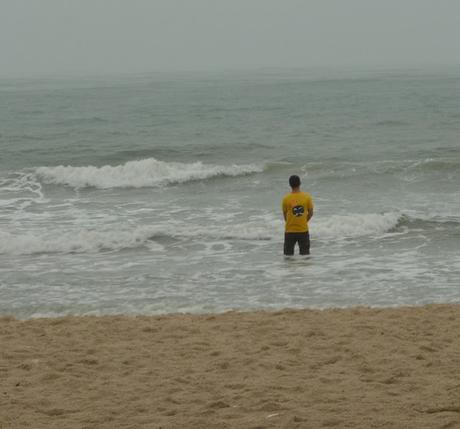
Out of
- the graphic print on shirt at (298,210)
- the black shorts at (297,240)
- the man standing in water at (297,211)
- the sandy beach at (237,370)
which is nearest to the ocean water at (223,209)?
the black shorts at (297,240)

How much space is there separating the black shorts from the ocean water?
0.22 metres

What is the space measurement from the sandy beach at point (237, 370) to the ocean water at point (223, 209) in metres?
1.39

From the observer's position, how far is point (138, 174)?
22578 mm

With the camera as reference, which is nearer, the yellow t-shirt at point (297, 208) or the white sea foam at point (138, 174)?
the yellow t-shirt at point (297, 208)

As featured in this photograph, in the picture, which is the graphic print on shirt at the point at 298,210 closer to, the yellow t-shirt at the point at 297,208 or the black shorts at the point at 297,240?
the yellow t-shirt at the point at 297,208

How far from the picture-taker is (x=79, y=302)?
1034 cm

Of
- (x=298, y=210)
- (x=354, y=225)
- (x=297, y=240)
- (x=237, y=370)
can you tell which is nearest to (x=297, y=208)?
(x=298, y=210)

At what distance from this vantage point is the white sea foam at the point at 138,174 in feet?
70.5

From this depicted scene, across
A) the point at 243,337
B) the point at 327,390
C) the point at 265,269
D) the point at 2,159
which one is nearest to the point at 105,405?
the point at 327,390

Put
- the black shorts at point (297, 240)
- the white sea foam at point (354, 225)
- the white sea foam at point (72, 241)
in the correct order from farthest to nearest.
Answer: the white sea foam at point (354, 225)
the white sea foam at point (72, 241)
the black shorts at point (297, 240)

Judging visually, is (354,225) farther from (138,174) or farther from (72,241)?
(138,174)

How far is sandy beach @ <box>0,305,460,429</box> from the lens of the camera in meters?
5.62

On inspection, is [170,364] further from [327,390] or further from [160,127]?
[160,127]

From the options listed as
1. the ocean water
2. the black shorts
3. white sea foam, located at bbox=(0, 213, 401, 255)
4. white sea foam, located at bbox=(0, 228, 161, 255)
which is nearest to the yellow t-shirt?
the black shorts
